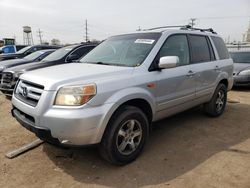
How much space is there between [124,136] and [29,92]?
139cm

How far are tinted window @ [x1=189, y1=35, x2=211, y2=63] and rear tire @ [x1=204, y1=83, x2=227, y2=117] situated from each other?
84 cm

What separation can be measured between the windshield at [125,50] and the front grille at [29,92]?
1169 mm

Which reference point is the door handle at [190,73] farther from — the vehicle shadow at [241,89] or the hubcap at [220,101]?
the vehicle shadow at [241,89]

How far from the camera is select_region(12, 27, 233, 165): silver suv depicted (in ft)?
9.95

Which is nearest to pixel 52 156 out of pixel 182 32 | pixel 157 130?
pixel 157 130

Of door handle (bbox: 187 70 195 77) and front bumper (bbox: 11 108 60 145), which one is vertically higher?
door handle (bbox: 187 70 195 77)

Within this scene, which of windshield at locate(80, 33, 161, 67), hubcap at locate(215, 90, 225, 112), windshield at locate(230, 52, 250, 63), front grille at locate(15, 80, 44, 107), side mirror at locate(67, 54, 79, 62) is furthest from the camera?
windshield at locate(230, 52, 250, 63)

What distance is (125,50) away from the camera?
422 cm

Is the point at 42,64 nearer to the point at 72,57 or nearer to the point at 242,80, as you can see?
the point at 72,57

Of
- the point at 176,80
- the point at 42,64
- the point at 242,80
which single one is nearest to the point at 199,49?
the point at 176,80

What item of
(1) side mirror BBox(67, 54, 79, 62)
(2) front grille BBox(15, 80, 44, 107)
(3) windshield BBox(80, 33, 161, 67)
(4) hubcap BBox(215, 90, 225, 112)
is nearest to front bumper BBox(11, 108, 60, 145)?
(2) front grille BBox(15, 80, 44, 107)

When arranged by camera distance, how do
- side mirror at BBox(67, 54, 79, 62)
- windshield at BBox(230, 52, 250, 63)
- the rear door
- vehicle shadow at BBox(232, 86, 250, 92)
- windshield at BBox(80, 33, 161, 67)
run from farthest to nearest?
windshield at BBox(230, 52, 250, 63), vehicle shadow at BBox(232, 86, 250, 92), side mirror at BBox(67, 54, 79, 62), the rear door, windshield at BBox(80, 33, 161, 67)

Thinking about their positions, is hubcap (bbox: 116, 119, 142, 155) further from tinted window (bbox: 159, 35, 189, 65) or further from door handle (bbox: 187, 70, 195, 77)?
door handle (bbox: 187, 70, 195, 77)

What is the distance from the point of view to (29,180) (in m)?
3.21
